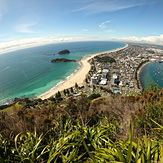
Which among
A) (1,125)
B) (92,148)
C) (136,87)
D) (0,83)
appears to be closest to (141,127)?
(92,148)

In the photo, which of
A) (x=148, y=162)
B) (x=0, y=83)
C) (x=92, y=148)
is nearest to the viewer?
(x=148, y=162)

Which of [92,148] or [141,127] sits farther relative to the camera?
[141,127]

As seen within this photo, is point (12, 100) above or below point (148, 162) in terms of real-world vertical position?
below

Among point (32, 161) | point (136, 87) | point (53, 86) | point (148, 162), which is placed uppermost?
point (148, 162)

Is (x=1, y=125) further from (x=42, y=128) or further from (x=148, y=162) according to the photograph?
(x=148, y=162)

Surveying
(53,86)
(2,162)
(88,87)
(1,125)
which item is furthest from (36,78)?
(2,162)

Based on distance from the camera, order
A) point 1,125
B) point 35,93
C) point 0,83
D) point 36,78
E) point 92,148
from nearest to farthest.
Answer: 1. point 92,148
2. point 1,125
3. point 35,93
4. point 0,83
5. point 36,78

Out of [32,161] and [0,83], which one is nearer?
[32,161]

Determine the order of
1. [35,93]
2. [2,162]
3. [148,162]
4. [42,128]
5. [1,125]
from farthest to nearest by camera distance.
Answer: [35,93]
[1,125]
[42,128]
[2,162]
[148,162]

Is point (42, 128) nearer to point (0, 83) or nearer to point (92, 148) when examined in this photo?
point (92, 148)
